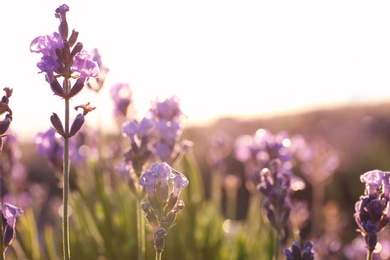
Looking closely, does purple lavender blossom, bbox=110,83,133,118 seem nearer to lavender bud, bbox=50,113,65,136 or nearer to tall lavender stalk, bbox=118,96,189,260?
tall lavender stalk, bbox=118,96,189,260

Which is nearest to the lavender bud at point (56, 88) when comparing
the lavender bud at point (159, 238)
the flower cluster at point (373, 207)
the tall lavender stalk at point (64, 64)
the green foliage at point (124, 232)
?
the tall lavender stalk at point (64, 64)

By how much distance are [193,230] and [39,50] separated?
8.35ft

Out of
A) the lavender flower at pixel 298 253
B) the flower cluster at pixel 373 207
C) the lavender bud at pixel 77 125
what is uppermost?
the lavender bud at pixel 77 125

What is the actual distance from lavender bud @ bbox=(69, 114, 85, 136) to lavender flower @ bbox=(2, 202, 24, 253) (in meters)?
0.36

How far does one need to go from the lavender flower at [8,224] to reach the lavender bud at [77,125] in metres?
0.36

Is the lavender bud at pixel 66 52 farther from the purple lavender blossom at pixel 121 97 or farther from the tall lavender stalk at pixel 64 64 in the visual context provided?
the purple lavender blossom at pixel 121 97

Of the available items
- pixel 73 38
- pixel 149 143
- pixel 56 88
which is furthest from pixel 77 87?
pixel 149 143

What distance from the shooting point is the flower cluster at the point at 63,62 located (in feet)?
7.00

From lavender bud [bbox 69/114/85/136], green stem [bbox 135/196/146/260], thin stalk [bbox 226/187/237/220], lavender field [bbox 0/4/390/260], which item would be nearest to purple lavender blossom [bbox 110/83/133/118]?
lavender field [bbox 0/4/390/260]

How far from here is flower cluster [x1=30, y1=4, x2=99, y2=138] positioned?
2.13 m

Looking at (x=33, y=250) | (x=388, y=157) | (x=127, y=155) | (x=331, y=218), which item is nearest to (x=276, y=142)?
A: (x=127, y=155)

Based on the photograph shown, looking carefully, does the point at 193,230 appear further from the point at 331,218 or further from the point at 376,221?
the point at 376,221

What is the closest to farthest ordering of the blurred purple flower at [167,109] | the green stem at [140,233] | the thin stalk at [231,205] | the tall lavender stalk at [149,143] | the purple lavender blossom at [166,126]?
the green stem at [140,233]
the tall lavender stalk at [149,143]
the purple lavender blossom at [166,126]
the blurred purple flower at [167,109]
the thin stalk at [231,205]

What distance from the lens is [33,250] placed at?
3.89 m
